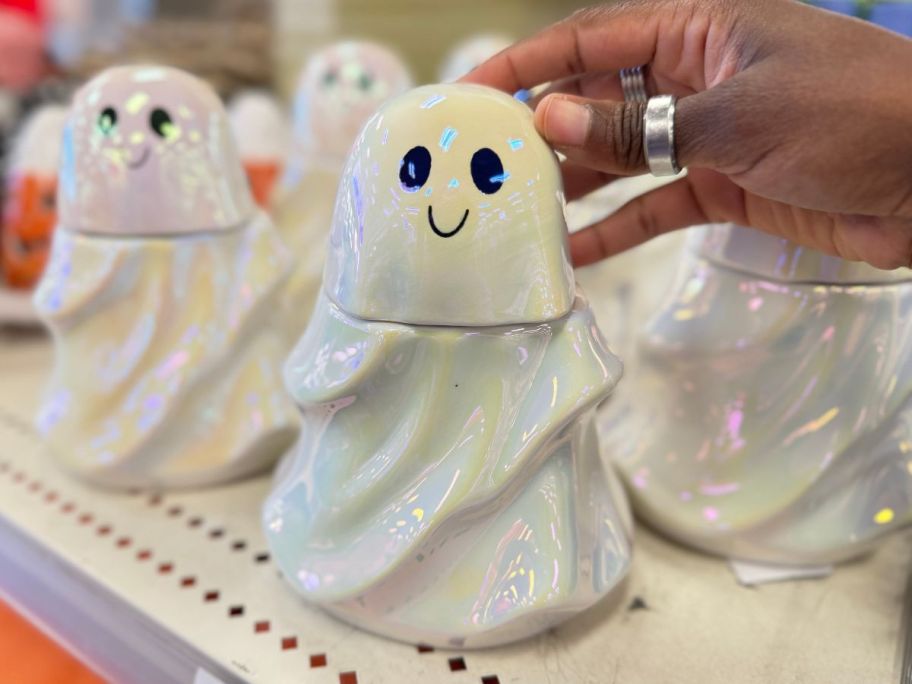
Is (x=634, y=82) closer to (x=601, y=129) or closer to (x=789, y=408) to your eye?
(x=601, y=129)

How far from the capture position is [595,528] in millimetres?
587

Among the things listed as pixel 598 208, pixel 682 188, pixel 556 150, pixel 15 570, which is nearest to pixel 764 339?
pixel 682 188

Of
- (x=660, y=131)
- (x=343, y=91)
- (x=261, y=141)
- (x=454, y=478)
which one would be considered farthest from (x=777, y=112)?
(x=261, y=141)

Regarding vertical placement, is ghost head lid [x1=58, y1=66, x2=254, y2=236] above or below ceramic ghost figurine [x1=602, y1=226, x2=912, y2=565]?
above

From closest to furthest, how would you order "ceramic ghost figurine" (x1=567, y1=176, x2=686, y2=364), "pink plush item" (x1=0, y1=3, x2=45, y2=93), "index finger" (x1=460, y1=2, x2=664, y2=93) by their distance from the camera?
"index finger" (x1=460, y1=2, x2=664, y2=93)
"ceramic ghost figurine" (x1=567, y1=176, x2=686, y2=364)
"pink plush item" (x1=0, y1=3, x2=45, y2=93)

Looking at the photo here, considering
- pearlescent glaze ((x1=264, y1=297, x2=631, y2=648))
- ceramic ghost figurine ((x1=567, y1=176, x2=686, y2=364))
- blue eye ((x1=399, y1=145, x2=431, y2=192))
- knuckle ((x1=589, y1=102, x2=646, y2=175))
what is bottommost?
ceramic ghost figurine ((x1=567, y1=176, x2=686, y2=364))

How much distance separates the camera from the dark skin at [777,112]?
48 cm

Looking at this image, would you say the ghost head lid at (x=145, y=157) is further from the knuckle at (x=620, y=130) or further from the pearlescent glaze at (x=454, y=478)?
the knuckle at (x=620, y=130)

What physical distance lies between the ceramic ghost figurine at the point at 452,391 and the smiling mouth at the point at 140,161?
244mm

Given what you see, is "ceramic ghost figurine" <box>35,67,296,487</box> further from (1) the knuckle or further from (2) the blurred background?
(2) the blurred background

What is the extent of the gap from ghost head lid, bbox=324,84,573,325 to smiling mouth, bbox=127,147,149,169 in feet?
0.86

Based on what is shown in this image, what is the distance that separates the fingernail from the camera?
518 mm

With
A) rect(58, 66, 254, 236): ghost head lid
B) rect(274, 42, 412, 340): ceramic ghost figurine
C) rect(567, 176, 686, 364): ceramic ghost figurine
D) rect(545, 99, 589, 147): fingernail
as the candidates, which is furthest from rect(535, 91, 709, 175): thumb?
rect(274, 42, 412, 340): ceramic ghost figurine

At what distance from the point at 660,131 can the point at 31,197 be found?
961 millimetres
